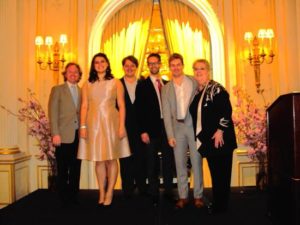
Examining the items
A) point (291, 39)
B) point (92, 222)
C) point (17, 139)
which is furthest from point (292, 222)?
point (17, 139)

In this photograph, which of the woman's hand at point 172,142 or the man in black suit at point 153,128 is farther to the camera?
the man in black suit at point 153,128

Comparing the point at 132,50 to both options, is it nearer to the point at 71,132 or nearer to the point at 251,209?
the point at 71,132

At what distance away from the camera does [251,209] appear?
295cm

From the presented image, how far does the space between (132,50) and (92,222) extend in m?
2.93

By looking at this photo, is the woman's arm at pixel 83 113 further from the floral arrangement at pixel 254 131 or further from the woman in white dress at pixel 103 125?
the floral arrangement at pixel 254 131

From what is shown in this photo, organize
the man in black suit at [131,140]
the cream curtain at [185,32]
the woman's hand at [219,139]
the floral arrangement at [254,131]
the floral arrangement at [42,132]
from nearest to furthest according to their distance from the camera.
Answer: the woman's hand at [219,139] → the man in black suit at [131,140] → the floral arrangement at [254,131] → the floral arrangement at [42,132] → the cream curtain at [185,32]

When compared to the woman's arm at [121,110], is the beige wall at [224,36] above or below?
above

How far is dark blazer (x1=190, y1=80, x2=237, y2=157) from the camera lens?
106 inches

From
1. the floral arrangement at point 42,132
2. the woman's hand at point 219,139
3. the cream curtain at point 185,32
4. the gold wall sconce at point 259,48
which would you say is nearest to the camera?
the woman's hand at point 219,139

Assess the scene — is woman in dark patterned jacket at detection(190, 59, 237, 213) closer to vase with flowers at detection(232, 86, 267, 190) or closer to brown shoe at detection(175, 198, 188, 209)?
brown shoe at detection(175, 198, 188, 209)

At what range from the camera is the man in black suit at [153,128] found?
10.5ft

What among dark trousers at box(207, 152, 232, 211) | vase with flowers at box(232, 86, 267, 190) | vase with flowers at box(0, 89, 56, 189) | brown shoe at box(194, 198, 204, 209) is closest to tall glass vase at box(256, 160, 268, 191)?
vase with flowers at box(232, 86, 267, 190)

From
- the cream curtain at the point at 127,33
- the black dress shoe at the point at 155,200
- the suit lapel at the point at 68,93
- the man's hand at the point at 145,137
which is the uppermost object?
the cream curtain at the point at 127,33

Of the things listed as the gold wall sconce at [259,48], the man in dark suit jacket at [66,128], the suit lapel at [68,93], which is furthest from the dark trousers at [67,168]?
the gold wall sconce at [259,48]
